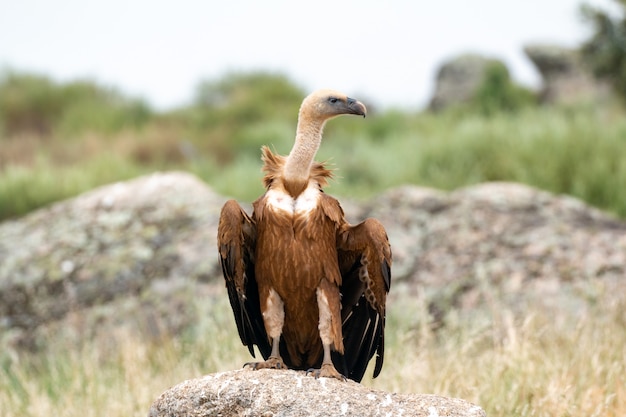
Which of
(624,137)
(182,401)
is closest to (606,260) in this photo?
(182,401)

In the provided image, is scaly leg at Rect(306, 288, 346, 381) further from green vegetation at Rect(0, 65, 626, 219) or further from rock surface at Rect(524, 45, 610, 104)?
rock surface at Rect(524, 45, 610, 104)

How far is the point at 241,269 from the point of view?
4.58 metres

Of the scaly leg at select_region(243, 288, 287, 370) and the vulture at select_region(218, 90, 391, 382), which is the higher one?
the vulture at select_region(218, 90, 391, 382)

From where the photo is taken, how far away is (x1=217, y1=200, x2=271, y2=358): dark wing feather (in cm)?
448

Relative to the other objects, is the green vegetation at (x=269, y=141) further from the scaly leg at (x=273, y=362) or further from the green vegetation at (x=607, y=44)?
the scaly leg at (x=273, y=362)

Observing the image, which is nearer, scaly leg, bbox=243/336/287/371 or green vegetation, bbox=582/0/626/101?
scaly leg, bbox=243/336/287/371

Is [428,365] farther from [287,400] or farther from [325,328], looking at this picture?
[287,400]

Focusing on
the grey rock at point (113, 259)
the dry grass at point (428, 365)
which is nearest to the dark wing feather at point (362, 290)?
the dry grass at point (428, 365)

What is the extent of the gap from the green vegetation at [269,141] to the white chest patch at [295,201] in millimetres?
6395

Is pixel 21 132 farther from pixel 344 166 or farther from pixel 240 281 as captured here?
pixel 240 281

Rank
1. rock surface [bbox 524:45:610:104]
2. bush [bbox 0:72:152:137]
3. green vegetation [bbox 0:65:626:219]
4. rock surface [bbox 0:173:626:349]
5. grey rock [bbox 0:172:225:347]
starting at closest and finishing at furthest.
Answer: rock surface [bbox 0:173:626:349], grey rock [bbox 0:172:225:347], green vegetation [bbox 0:65:626:219], bush [bbox 0:72:152:137], rock surface [bbox 524:45:610:104]

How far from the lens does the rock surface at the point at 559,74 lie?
2516 cm

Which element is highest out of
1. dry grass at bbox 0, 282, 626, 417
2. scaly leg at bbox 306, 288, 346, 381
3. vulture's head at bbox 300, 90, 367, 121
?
vulture's head at bbox 300, 90, 367, 121

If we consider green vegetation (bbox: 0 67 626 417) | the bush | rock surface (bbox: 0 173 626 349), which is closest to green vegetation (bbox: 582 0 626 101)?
green vegetation (bbox: 0 67 626 417)
